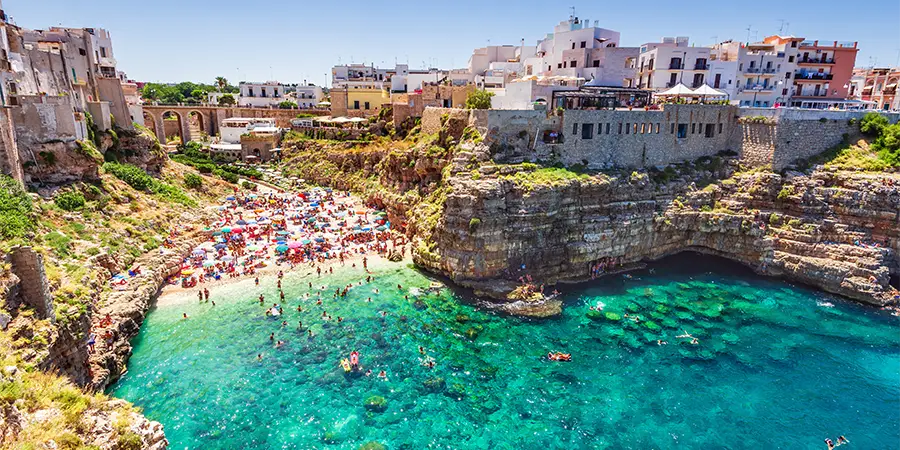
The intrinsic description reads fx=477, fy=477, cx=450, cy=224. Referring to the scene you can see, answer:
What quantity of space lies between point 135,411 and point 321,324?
13738 mm

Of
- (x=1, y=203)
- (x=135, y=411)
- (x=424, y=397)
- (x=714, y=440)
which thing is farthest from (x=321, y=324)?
(x=714, y=440)

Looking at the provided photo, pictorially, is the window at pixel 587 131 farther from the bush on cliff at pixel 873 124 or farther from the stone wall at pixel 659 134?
the bush on cliff at pixel 873 124

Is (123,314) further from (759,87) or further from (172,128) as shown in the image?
(172,128)


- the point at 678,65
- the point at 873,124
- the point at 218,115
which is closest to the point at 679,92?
the point at 678,65

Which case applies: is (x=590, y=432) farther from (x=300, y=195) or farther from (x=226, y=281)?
(x=300, y=195)

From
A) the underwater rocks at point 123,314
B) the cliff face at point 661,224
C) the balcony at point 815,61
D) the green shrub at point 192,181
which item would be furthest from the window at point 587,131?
the green shrub at point 192,181

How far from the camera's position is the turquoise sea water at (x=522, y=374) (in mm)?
19328

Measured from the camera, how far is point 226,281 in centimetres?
3053

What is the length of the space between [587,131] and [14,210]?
112ft

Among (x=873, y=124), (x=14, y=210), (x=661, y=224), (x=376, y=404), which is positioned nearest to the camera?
(x=376, y=404)

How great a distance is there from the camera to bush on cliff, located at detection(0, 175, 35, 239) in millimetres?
21297

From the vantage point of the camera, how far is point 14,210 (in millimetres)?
23422

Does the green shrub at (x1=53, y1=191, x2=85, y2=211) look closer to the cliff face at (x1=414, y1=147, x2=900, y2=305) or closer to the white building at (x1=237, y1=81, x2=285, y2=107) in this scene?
the cliff face at (x1=414, y1=147, x2=900, y2=305)

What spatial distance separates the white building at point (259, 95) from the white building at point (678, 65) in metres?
60.7
